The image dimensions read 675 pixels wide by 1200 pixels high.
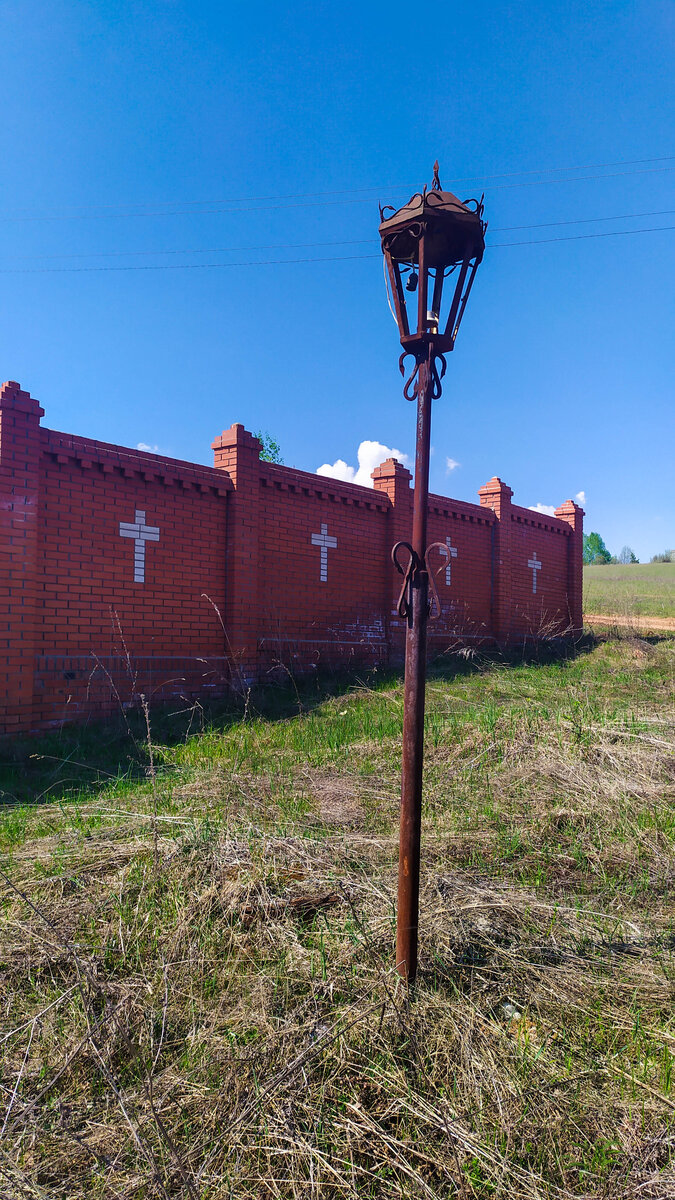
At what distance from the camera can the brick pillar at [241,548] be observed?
25.9 ft

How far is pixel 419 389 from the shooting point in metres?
2.31

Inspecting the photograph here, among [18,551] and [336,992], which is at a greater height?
[18,551]

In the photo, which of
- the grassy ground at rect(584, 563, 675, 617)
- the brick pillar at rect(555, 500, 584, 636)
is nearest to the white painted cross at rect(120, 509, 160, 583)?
the brick pillar at rect(555, 500, 584, 636)

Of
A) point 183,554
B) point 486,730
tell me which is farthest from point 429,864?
point 183,554

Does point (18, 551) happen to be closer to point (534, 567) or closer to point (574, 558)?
point (534, 567)

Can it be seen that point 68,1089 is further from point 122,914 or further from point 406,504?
point 406,504

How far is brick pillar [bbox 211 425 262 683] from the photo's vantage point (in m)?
7.89

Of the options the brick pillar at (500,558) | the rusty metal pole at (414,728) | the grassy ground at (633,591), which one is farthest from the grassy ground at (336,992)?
the grassy ground at (633,591)

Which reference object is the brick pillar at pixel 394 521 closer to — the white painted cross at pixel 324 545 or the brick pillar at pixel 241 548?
the white painted cross at pixel 324 545

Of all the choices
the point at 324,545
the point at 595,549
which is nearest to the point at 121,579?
the point at 324,545

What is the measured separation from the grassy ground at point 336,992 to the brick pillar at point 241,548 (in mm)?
3515

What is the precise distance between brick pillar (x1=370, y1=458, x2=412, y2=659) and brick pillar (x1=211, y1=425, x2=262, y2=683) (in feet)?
8.94

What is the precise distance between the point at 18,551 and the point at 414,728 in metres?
4.97

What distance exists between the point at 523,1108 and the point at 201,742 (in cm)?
433
